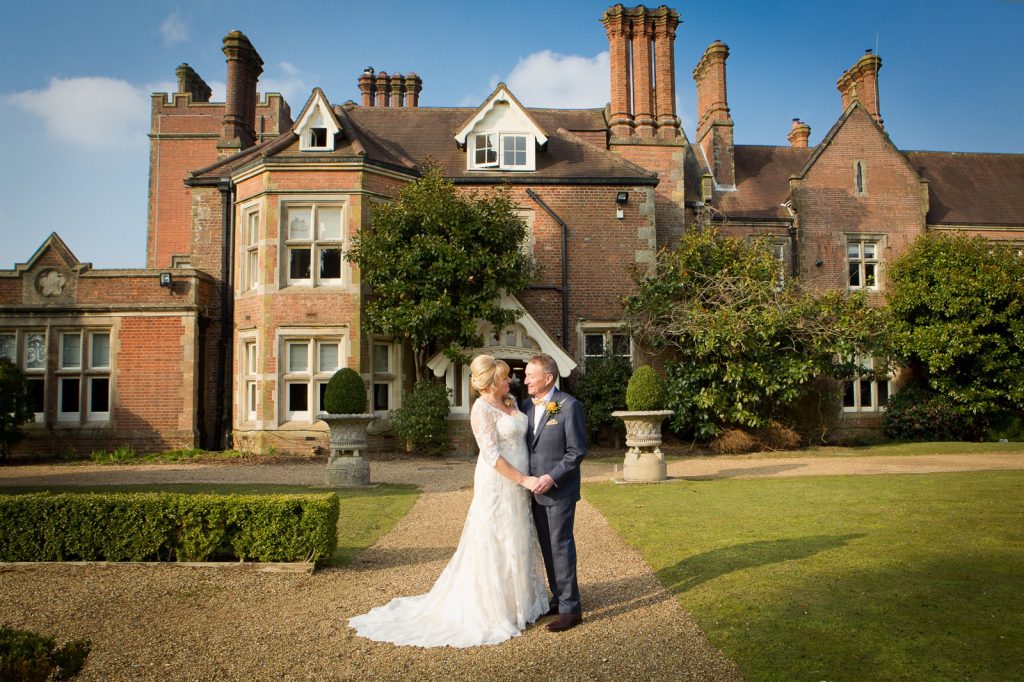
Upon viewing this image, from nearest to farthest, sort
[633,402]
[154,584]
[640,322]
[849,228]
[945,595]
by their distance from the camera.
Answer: [945,595], [154,584], [633,402], [640,322], [849,228]

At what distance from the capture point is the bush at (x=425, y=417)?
1544cm

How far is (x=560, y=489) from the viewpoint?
489 centimetres

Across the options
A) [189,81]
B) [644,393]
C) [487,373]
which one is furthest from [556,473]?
[189,81]

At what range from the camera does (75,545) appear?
245 inches

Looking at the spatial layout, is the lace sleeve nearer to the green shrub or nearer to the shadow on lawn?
the shadow on lawn

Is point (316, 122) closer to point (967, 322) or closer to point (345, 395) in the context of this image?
point (345, 395)

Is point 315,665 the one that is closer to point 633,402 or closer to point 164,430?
point 633,402

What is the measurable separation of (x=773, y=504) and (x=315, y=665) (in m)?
6.65

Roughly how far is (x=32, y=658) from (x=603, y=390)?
14869mm

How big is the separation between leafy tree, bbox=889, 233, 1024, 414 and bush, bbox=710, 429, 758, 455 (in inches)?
249

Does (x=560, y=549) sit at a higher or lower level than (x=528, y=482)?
lower

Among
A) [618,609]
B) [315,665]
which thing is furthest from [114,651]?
[618,609]

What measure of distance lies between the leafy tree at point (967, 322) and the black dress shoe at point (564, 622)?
60.1ft

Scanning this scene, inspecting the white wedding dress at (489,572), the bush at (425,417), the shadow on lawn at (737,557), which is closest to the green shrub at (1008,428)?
the bush at (425,417)
